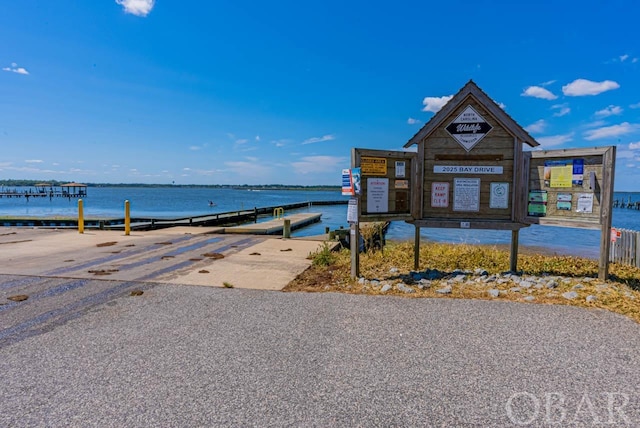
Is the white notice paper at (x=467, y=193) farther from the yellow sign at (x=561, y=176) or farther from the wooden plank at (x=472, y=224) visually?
the yellow sign at (x=561, y=176)

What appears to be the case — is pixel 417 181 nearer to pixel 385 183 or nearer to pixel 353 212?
pixel 385 183

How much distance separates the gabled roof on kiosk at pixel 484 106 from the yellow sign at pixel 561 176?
→ 0.57 m

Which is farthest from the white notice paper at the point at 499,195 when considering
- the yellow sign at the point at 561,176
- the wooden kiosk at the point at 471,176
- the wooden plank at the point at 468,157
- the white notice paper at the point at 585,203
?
the white notice paper at the point at 585,203

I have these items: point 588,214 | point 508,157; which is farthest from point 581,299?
point 508,157

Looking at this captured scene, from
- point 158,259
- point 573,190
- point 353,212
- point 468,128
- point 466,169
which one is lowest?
point 158,259

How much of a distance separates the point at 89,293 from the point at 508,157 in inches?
294

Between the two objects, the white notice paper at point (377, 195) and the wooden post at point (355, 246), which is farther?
the white notice paper at point (377, 195)

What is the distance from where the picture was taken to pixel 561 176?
661 cm

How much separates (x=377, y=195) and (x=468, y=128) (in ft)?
6.81

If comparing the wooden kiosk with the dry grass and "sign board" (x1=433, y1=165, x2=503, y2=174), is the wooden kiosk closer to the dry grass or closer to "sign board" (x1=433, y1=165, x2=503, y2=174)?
"sign board" (x1=433, y1=165, x2=503, y2=174)

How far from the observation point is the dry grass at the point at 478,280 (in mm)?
5430

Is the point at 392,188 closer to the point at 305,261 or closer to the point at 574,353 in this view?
the point at 305,261

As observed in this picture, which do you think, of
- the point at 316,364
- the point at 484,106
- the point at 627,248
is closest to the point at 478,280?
the point at 484,106

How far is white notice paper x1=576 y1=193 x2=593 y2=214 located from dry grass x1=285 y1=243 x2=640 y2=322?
3.84 feet
